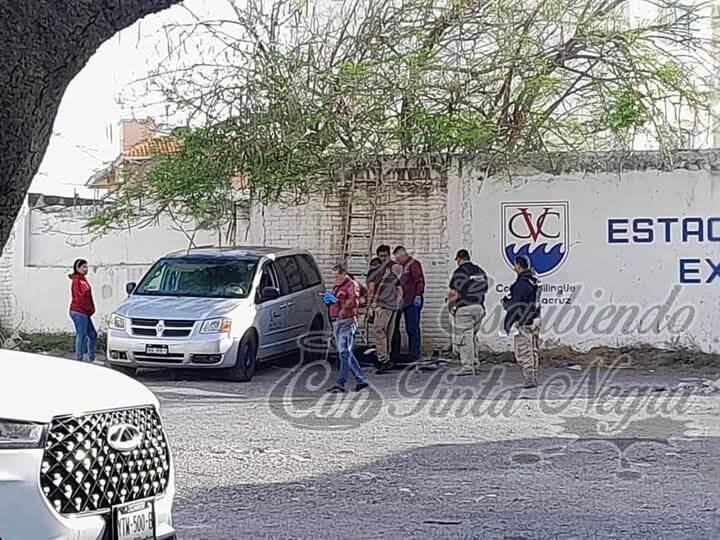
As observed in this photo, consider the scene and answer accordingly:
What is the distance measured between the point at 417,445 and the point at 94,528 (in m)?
6.42

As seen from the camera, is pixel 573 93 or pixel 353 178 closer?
pixel 573 93

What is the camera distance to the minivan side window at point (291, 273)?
17.5 metres

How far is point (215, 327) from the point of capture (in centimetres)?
1545

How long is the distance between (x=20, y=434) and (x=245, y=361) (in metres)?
11.2

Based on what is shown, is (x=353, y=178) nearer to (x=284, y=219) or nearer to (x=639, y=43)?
(x=284, y=219)

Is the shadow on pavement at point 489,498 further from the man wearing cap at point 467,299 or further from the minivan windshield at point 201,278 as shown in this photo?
the minivan windshield at point 201,278

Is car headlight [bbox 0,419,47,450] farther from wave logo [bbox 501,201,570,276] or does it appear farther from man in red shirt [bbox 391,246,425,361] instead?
wave logo [bbox 501,201,570,276]

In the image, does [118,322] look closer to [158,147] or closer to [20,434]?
[158,147]

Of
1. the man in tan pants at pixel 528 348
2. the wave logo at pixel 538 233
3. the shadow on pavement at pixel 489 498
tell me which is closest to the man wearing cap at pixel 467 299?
the man in tan pants at pixel 528 348

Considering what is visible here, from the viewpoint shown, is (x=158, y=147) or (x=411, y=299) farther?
(x=158, y=147)

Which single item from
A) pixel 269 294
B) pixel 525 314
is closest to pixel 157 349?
pixel 269 294

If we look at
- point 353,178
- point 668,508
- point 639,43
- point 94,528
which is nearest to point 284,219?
point 353,178

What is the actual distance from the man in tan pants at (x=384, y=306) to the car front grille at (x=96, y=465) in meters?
11.3

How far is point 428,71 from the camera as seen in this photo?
16.7 meters
